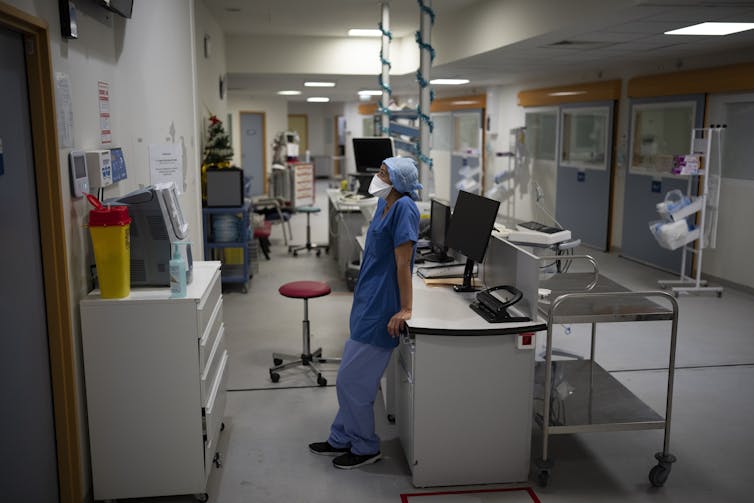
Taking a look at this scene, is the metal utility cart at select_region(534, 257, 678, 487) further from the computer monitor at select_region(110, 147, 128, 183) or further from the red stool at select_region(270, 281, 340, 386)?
the computer monitor at select_region(110, 147, 128, 183)

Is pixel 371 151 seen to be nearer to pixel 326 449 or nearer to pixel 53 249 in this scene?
pixel 326 449

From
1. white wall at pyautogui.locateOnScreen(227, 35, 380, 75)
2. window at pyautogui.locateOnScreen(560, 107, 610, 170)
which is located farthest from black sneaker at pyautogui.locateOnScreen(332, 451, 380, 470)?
white wall at pyautogui.locateOnScreen(227, 35, 380, 75)

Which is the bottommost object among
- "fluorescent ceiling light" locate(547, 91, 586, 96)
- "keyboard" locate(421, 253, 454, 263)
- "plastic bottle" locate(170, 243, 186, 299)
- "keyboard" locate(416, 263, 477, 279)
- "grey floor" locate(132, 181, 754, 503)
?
"grey floor" locate(132, 181, 754, 503)

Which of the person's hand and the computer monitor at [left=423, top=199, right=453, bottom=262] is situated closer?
the person's hand

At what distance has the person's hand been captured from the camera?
3.02 meters

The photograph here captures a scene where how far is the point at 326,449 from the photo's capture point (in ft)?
11.2

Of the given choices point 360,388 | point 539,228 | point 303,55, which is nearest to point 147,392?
point 360,388

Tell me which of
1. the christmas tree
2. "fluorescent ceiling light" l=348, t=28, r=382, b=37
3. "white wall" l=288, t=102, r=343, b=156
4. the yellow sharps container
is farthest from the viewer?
"white wall" l=288, t=102, r=343, b=156

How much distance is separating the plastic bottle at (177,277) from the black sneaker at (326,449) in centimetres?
113

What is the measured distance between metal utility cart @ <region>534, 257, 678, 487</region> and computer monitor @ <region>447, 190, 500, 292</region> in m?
0.41

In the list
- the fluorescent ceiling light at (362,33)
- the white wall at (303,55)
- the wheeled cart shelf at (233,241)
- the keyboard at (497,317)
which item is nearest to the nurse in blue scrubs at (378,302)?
the keyboard at (497,317)

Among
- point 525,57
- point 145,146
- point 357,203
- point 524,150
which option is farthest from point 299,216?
point 145,146

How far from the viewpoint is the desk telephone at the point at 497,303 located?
304 cm

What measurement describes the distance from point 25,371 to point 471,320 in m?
1.81
